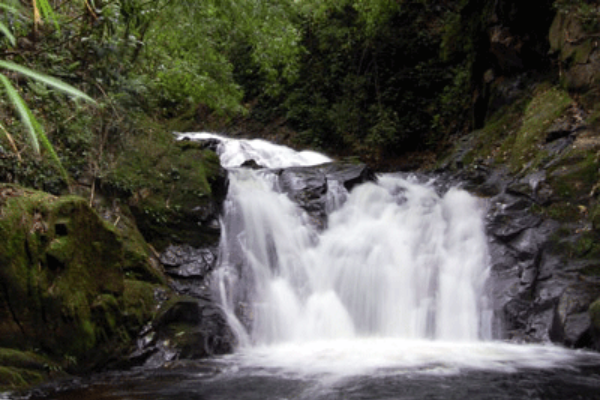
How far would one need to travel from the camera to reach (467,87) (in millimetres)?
13258

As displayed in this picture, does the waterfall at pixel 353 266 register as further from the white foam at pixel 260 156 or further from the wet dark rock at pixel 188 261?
the white foam at pixel 260 156

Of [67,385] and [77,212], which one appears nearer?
[67,385]

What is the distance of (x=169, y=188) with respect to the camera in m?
8.12

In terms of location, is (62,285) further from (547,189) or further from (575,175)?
(575,175)

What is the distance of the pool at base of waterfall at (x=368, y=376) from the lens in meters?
4.32

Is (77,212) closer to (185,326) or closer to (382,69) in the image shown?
(185,326)

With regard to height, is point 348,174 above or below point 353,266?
above

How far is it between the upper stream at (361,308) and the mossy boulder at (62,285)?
0.62m

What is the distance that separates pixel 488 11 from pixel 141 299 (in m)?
10.3

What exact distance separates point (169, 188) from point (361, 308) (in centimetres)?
353

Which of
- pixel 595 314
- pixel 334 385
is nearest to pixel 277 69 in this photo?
pixel 595 314

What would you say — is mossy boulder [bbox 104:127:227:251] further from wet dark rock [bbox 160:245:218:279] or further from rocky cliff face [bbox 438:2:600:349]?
rocky cliff face [bbox 438:2:600:349]

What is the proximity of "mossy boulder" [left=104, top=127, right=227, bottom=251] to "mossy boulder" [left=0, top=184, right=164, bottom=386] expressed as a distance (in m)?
1.78

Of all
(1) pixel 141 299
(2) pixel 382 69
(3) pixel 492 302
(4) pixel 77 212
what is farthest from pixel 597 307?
(2) pixel 382 69
